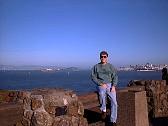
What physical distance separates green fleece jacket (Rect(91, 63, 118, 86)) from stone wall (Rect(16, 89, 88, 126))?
848 mm

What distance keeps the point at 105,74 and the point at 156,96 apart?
4394mm

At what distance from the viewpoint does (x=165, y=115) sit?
30.8 feet

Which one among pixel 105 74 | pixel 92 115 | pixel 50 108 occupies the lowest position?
pixel 92 115

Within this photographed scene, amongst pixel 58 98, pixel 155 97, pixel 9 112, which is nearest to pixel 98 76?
pixel 58 98

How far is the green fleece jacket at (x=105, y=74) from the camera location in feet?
16.8

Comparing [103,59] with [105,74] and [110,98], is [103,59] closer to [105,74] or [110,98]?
[105,74]

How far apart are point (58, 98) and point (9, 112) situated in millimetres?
871

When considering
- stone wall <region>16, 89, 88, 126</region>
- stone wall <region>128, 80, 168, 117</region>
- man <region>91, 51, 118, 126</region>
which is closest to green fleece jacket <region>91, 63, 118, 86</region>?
man <region>91, 51, 118, 126</region>

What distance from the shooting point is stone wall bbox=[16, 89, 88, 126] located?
12.8 feet

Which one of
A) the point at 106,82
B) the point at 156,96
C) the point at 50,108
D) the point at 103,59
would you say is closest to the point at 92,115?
the point at 106,82

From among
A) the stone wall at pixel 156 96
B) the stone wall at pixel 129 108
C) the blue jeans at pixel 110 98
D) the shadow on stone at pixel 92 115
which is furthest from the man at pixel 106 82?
the stone wall at pixel 156 96

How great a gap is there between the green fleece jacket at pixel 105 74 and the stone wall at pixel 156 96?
355cm

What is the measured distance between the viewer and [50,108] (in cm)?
402

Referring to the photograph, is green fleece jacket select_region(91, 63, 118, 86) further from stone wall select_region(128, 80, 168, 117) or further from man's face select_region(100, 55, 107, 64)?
stone wall select_region(128, 80, 168, 117)
